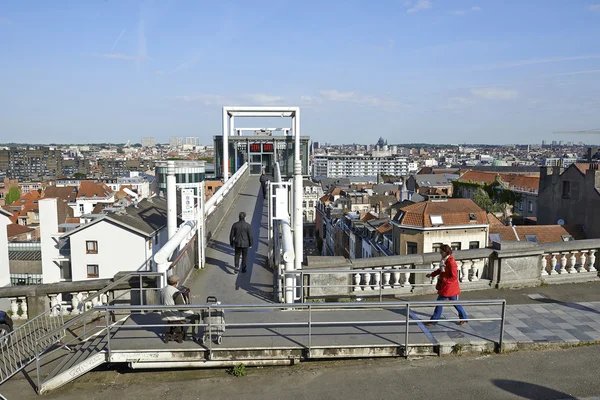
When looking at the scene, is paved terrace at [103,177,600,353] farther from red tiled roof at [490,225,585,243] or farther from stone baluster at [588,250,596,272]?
red tiled roof at [490,225,585,243]

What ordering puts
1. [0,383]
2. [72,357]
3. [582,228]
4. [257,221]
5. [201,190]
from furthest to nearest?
[582,228], [257,221], [201,190], [72,357], [0,383]

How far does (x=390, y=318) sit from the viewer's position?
8.33 metres

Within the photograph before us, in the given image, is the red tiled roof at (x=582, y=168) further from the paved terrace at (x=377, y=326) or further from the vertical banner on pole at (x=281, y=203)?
the vertical banner on pole at (x=281, y=203)

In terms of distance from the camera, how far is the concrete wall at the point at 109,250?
2983cm

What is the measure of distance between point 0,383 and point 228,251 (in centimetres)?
723

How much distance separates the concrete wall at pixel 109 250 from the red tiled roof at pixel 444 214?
20.9m

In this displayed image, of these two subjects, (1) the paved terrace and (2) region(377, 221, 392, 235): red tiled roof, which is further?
(2) region(377, 221, 392, 235): red tiled roof

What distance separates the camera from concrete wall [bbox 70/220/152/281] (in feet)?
97.9

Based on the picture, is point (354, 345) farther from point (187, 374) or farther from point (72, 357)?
point (72, 357)

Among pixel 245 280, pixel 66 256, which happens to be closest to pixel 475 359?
pixel 245 280

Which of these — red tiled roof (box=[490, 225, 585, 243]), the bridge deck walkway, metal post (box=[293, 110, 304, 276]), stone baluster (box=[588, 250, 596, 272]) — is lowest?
red tiled roof (box=[490, 225, 585, 243])

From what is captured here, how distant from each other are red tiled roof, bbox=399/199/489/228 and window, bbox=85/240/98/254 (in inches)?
919

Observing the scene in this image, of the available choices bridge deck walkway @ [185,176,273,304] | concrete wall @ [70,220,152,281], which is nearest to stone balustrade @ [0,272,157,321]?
bridge deck walkway @ [185,176,273,304]

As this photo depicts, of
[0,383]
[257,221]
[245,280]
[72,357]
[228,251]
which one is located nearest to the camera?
[0,383]
